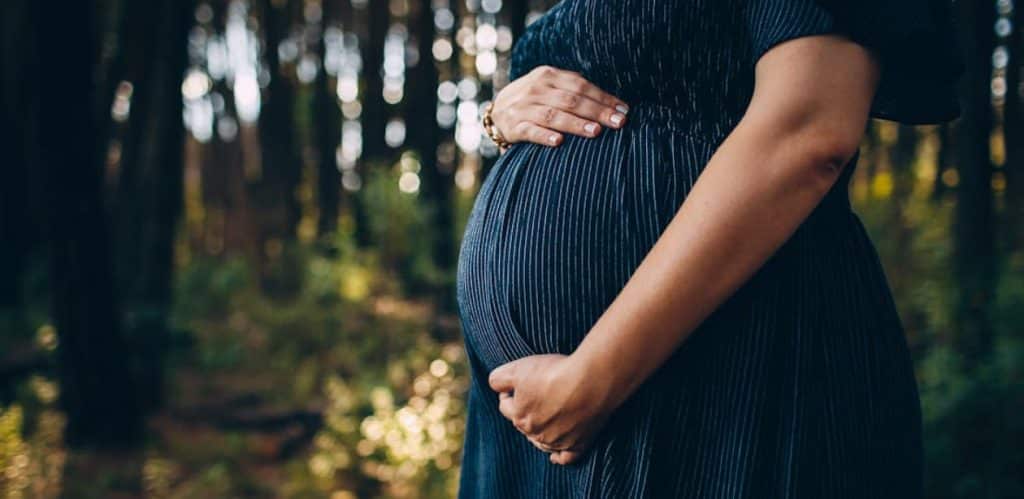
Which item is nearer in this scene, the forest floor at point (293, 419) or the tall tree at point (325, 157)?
the forest floor at point (293, 419)

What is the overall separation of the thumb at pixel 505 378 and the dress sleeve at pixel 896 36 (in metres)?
0.44

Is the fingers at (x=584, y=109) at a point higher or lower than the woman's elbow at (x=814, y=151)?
higher

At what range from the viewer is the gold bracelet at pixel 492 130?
130 centimetres

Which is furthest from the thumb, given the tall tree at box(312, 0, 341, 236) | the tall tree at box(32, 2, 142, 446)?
the tall tree at box(312, 0, 341, 236)

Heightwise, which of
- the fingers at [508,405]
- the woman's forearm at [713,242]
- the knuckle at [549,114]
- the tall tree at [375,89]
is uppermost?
the tall tree at [375,89]

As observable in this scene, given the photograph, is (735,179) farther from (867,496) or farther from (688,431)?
(867,496)

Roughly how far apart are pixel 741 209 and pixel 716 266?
0.06m

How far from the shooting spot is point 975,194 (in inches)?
167

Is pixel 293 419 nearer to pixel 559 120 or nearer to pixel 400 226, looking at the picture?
pixel 400 226

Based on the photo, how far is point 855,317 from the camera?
92 centimetres

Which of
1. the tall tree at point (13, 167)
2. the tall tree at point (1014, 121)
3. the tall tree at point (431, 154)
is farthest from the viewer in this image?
the tall tree at point (431, 154)

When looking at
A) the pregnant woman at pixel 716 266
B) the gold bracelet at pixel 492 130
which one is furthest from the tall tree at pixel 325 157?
the pregnant woman at pixel 716 266

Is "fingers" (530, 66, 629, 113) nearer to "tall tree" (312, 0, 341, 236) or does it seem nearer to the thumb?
the thumb

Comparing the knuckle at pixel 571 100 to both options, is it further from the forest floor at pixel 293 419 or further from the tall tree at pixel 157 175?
the tall tree at pixel 157 175
